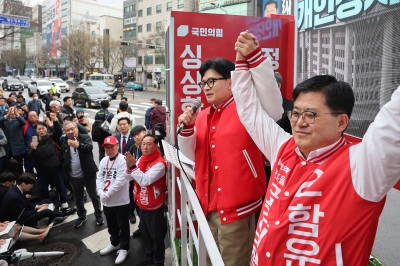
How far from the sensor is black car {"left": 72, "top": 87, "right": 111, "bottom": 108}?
59.9 ft

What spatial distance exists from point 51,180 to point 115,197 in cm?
221

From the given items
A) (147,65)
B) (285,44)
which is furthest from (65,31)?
(285,44)

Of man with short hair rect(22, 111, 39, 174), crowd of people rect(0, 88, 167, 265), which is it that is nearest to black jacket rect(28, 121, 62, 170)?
crowd of people rect(0, 88, 167, 265)

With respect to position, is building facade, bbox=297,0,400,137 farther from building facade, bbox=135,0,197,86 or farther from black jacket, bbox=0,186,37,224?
building facade, bbox=135,0,197,86

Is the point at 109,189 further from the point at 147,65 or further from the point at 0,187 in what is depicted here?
the point at 147,65

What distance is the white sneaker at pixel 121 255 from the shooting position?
364 cm

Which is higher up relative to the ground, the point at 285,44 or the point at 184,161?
the point at 285,44

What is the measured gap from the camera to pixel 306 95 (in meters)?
1.31

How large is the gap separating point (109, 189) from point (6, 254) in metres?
1.20

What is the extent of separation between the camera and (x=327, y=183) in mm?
1184

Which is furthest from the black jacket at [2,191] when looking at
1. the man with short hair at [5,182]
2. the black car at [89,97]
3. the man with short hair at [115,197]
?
the black car at [89,97]

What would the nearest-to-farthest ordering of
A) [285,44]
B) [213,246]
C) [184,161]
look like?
[213,246]
[184,161]
[285,44]

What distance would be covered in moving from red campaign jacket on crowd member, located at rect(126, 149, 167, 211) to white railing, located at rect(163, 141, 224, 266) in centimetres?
14

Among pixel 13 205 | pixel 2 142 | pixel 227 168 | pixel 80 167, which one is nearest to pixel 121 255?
pixel 80 167
